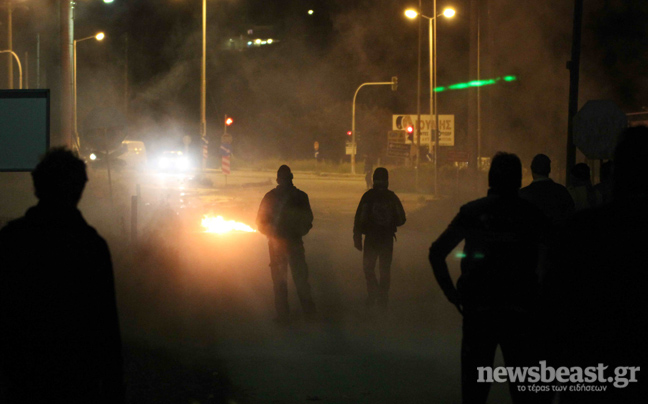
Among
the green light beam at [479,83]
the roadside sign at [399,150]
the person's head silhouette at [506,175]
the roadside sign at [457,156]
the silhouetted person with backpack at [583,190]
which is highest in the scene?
the green light beam at [479,83]

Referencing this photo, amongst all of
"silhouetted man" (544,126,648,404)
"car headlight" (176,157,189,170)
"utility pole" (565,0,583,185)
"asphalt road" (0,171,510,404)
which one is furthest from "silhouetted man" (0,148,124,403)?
"car headlight" (176,157,189,170)

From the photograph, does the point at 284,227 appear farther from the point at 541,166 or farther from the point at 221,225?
the point at 221,225

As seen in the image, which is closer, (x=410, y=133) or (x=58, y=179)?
(x=58, y=179)

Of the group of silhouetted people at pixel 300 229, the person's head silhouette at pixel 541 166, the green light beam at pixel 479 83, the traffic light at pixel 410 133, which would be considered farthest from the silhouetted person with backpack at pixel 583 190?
the traffic light at pixel 410 133

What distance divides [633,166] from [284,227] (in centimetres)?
579

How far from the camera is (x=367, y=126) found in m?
61.0

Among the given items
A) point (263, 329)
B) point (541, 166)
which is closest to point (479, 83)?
point (263, 329)

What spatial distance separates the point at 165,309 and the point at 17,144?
254 centimetres

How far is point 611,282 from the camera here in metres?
2.57

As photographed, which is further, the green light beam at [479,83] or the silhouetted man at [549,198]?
the green light beam at [479,83]

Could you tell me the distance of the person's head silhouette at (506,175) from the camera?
158 inches

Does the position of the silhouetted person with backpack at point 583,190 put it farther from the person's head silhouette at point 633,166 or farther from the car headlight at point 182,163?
the car headlight at point 182,163

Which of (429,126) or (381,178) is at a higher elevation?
(429,126)

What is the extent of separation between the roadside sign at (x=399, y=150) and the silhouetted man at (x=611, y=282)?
3389 centimetres
